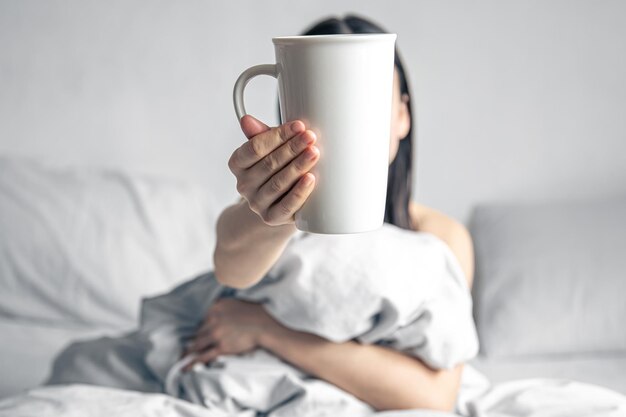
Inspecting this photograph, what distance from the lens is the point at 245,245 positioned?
923mm

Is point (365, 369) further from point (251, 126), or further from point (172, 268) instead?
point (172, 268)

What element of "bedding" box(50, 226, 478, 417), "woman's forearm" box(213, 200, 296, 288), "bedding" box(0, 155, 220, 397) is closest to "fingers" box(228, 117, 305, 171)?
"woman's forearm" box(213, 200, 296, 288)

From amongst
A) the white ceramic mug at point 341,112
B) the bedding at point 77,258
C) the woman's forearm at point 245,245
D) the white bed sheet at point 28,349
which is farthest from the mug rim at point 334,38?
the bedding at point 77,258

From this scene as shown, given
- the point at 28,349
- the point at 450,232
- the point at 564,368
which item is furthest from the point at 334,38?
the point at 28,349

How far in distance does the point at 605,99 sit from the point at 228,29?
0.91 m

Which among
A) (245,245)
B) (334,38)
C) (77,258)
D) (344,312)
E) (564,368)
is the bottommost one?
(564,368)

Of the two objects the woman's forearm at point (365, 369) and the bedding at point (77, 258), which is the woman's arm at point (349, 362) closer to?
the woman's forearm at point (365, 369)

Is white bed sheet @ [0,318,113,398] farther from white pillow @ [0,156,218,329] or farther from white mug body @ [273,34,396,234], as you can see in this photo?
white mug body @ [273,34,396,234]

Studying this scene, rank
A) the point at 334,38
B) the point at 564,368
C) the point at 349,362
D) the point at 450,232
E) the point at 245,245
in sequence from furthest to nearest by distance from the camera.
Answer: the point at 564,368 → the point at 450,232 → the point at 349,362 → the point at 245,245 → the point at 334,38

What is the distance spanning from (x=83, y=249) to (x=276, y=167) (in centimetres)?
121

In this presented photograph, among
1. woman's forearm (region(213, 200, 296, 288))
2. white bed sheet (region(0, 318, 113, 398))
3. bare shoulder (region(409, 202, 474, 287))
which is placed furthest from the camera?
white bed sheet (region(0, 318, 113, 398))

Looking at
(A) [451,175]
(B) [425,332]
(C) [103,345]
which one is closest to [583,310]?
(A) [451,175]

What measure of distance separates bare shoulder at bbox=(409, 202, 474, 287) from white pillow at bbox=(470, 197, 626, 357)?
0.24 m

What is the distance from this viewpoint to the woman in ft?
2.27
